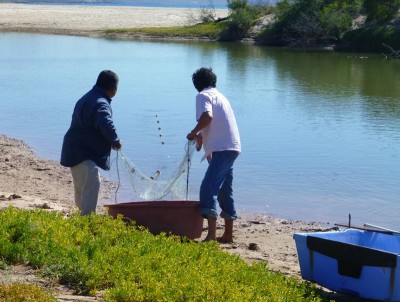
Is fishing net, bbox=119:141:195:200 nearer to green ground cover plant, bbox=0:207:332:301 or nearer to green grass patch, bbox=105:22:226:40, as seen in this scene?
green ground cover plant, bbox=0:207:332:301

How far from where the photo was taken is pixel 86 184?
27.0 feet

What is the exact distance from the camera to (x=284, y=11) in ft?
182

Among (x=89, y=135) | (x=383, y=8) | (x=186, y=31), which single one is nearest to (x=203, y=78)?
(x=89, y=135)

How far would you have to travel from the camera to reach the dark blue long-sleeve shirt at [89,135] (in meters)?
8.04

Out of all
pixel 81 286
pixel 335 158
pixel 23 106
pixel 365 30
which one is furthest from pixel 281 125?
pixel 365 30

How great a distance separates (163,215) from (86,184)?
826 millimetres

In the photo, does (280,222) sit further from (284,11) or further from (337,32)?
(284,11)

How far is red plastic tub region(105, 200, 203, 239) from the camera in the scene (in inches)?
328

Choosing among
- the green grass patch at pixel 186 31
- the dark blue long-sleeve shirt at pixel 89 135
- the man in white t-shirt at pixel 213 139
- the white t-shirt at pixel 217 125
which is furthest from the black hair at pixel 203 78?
the green grass patch at pixel 186 31

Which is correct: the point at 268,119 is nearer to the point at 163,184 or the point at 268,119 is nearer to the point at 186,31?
the point at 163,184

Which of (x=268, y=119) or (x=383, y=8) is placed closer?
(x=268, y=119)

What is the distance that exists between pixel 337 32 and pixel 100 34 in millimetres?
20456

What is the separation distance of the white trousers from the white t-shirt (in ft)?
3.81

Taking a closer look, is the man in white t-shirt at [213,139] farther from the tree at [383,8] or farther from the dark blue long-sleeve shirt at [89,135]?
the tree at [383,8]
